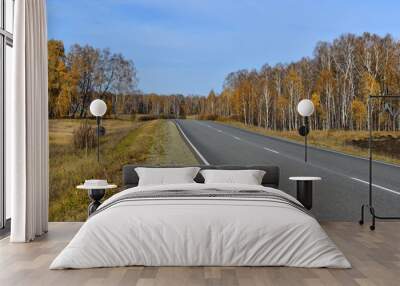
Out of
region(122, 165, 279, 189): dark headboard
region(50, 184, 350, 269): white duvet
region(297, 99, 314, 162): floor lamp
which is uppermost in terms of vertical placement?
region(297, 99, 314, 162): floor lamp

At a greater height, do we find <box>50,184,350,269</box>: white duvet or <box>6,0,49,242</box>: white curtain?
<box>6,0,49,242</box>: white curtain

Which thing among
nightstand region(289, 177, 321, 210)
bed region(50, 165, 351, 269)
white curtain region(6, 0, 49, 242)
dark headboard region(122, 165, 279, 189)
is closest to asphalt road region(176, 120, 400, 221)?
dark headboard region(122, 165, 279, 189)

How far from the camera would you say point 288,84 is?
301 inches

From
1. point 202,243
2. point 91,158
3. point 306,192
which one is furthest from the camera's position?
point 91,158

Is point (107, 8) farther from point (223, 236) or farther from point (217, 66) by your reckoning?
point (223, 236)

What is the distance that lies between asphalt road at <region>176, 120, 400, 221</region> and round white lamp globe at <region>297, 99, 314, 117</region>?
1.62 ft

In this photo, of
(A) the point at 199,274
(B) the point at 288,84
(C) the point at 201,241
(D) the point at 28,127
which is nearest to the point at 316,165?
(B) the point at 288,84

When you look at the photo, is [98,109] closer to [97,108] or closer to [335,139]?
[97,108]

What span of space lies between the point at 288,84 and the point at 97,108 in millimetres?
2792

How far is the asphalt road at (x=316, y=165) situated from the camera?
6.92 meters

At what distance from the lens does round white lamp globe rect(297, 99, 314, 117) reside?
732 centimetres

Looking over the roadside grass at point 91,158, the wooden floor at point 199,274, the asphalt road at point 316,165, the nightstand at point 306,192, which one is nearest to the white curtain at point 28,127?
the wooden floor at point 199,274

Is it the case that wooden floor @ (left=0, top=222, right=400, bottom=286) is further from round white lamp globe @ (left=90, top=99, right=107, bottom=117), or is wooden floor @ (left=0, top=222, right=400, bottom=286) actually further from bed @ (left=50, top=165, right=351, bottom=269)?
round white lamp globe @ (left=90, top=99, right=107, bottom=117)

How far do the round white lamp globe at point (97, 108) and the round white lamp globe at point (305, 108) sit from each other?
2789 mm
